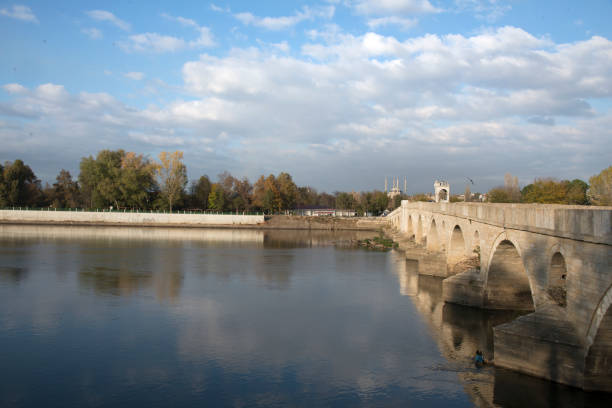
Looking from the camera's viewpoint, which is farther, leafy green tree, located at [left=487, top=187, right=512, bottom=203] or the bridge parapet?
leafy green tree, located at [left=487, top=187, right=512, bottom=203]

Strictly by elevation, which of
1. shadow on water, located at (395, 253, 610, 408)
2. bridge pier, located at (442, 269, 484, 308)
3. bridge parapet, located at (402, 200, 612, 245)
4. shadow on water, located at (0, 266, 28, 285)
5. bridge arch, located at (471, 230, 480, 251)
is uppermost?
bridge parapet, located at (402, 200, 612, 245)

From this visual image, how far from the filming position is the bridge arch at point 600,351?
8656mm

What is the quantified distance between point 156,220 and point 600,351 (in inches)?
2301

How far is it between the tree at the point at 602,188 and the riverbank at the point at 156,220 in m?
31.6

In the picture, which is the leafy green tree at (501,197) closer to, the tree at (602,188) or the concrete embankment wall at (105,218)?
the tree at (602,188)

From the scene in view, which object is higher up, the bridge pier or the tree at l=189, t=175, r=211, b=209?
the tree at l=189, t=175, r=211, b=209

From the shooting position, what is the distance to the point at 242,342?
1322cm

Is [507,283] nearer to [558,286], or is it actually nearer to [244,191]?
[558,286]

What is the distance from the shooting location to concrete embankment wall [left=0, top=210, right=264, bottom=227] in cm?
6009

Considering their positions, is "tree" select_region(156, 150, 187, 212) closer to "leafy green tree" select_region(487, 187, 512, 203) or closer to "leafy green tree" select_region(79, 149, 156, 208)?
"leafy green tree" select_region(79, 149, 156, 208)

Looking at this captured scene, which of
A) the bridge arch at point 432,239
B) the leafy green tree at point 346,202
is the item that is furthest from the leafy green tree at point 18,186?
the bridge arch at point 432,239

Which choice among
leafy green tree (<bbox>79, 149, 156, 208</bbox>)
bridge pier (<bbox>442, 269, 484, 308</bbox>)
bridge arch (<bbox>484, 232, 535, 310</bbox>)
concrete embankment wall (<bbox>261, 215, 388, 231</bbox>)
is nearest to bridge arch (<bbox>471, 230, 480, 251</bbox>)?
bridge pier (<bbox>442, 269, 484, 308</bbox>)

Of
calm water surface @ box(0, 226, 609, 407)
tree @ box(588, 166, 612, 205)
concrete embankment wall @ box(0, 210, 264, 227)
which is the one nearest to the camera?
calm water surface @ box(0, 226, 609, 407)

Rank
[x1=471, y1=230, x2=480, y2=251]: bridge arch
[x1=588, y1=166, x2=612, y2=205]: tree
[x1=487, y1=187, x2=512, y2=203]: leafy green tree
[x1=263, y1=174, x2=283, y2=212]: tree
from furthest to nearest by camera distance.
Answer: [x1=263, y1=174, x2=283, y2=212]: tree, [x1=487, y1=187, x2=512, y2=203]: leafy green tree, [x1=588, y1=166, x2=612, y2=205]: tree, [x1=471, y1=230, x2=480, y2=251]: bridge arch
